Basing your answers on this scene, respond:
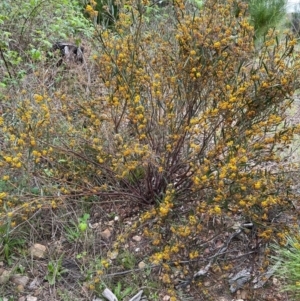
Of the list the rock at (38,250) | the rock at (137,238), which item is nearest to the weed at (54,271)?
the rock at (38,250)

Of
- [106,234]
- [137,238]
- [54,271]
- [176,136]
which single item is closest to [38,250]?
[54,271]

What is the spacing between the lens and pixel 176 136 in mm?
2109

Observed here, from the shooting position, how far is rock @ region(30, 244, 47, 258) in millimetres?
2260

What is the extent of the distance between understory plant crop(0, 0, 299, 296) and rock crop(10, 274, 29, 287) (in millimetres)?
313

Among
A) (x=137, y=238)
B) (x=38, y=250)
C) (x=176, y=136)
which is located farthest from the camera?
(x=137, y=238)

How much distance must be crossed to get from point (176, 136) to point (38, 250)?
0.99m

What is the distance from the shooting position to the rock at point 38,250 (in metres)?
2.26

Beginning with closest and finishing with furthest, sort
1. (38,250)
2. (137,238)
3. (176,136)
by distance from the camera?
(176,136)
(38,250)
(137,238)

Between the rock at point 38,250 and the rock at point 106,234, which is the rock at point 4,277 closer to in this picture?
the rock at point 38,250

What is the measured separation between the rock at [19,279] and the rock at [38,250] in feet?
0.42

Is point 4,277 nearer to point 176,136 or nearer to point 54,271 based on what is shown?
point 54,271

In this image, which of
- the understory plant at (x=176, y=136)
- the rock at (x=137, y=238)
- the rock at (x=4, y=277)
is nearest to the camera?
the understory plant at (x=176, y=136)

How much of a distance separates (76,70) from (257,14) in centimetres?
254

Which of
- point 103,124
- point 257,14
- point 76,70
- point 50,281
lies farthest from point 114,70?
point 257,14
